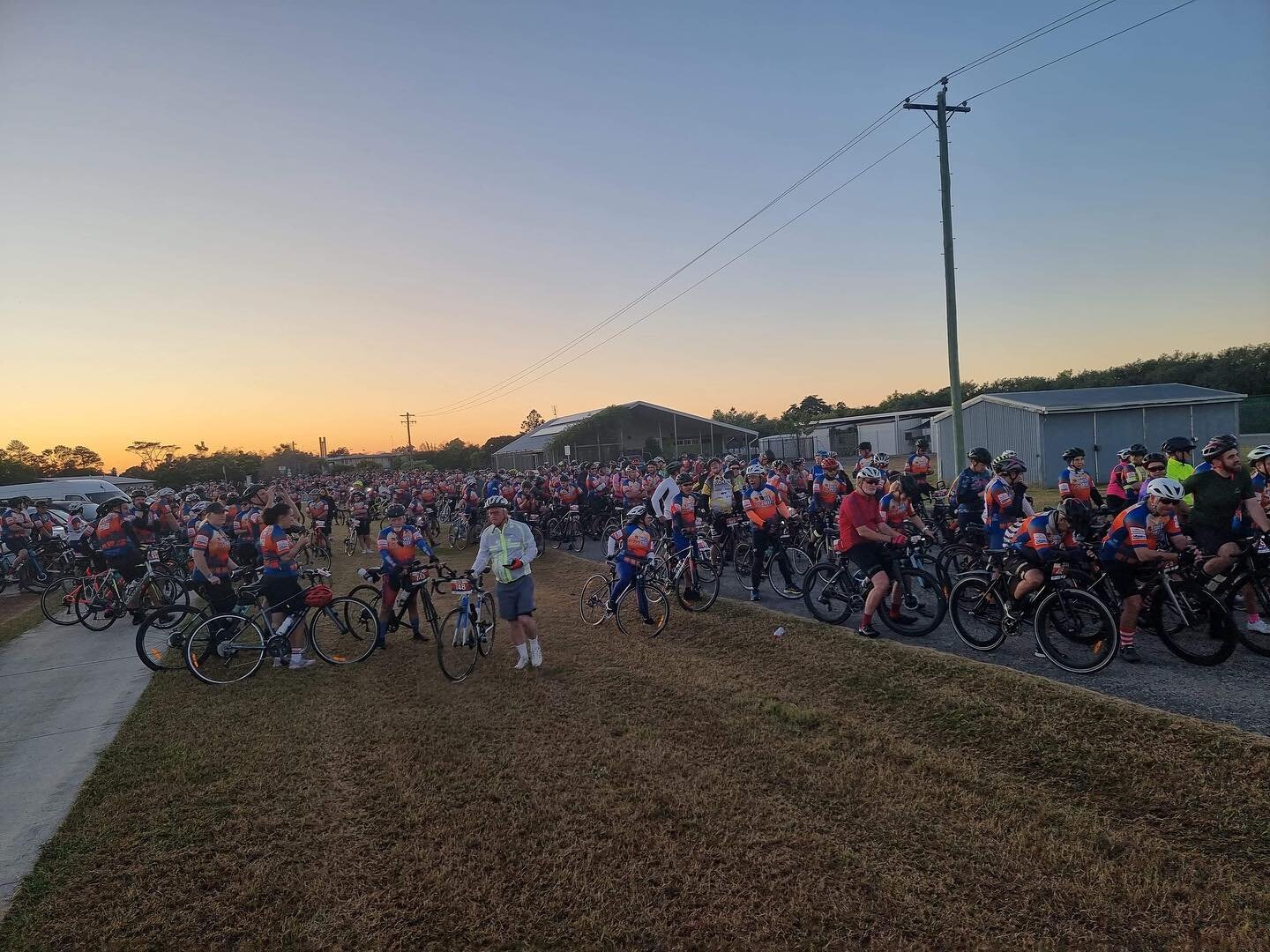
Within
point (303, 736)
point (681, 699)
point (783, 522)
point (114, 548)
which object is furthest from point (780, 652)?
point (114, 548)

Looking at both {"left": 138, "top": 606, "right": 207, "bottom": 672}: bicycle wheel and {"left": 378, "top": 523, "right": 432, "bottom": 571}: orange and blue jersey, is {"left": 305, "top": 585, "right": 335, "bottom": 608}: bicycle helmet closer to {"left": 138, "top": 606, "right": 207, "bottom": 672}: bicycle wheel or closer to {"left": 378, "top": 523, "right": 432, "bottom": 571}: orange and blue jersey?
{"left": 378, "top": 523, "right": 432, "bottom": 571}: orange and blue jersey

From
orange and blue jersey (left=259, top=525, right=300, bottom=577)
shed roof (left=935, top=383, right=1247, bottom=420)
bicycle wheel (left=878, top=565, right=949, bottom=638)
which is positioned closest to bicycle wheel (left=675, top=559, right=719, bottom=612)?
bicycle wheel (left=878, top=565, right=949, bottom=638)

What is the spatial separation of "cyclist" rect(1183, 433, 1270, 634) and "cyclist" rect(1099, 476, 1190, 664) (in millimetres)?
654

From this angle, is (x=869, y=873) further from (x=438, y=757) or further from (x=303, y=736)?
(x=303, y=736)

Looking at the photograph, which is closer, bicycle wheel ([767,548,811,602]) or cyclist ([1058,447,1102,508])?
cyclist ([1058,447,1102,508])

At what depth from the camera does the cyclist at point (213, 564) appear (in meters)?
8.62

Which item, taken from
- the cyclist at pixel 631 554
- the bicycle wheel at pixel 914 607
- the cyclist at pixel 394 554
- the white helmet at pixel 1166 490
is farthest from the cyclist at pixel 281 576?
the white helmet at pixel 1166 490

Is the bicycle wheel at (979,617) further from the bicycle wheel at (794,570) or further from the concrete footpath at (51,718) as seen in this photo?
the concrete footpath at (51,718)

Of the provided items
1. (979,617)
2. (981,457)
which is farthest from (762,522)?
(979,617)

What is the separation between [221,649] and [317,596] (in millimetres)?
1274

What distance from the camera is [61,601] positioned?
13836mm

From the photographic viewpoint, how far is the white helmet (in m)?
5.85

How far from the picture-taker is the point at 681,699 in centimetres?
682

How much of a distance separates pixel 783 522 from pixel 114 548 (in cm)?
1147
